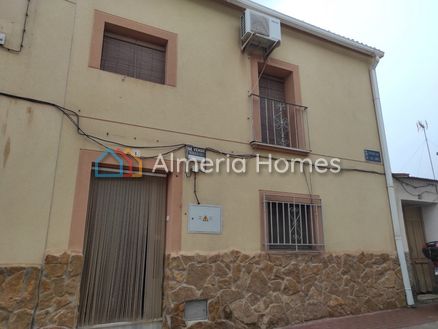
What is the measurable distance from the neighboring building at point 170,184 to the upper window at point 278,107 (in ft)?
0.10

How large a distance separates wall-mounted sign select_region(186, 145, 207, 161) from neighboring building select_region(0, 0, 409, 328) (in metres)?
0.05

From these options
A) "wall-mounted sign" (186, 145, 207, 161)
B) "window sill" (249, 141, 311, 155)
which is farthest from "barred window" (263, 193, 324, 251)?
"wall-mounted sign" (186, 145, 207, 161)

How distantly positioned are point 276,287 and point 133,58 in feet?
15.4

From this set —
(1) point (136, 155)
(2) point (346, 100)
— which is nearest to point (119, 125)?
(1) point (136, 155)

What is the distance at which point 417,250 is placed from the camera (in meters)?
8.07

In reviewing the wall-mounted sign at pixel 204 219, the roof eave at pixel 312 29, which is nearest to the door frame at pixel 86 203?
the wall-mounted sign at pixel 204 219

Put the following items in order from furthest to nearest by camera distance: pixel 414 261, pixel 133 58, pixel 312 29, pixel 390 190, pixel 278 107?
pixel 414 261 < pixel 312 29 < pixel 390 190 < pixel 278 107 < pixel 133 58

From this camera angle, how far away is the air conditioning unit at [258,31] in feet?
21.0

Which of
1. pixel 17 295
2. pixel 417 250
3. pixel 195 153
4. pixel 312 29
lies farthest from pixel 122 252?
pixel 417 250

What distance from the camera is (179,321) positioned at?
4.83 meters

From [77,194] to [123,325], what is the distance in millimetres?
1974

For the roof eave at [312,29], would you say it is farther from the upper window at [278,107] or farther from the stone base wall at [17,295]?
the stone base wall at [17,295]

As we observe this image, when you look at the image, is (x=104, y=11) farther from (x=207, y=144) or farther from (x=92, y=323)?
(x=92, y=323)

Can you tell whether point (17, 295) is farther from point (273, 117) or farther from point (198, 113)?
point (273, 117)
